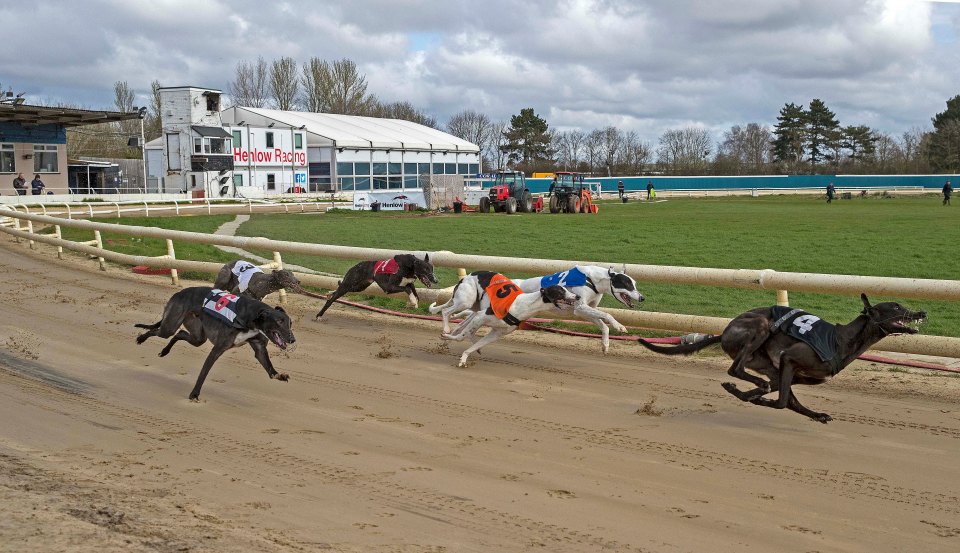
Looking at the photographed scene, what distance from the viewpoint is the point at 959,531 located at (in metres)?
4.46

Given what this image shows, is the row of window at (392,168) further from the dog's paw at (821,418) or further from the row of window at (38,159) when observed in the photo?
the dog's paw at (821,418)

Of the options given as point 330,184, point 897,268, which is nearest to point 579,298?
point 897,268

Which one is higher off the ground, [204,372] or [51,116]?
[51,116]

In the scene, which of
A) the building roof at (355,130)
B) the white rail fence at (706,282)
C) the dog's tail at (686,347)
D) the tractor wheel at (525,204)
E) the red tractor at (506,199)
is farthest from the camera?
the building roof at (355,130)

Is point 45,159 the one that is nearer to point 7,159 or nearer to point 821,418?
point 7,159

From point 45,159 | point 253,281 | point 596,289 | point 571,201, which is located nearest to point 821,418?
point 596,289

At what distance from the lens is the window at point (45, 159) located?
146 ft

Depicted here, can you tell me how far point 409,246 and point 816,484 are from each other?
17.6m

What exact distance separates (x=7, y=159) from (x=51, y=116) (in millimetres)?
2987

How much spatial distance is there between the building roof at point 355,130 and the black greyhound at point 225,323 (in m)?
53.6

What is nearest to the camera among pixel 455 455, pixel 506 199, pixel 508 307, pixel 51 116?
pixel 455 455

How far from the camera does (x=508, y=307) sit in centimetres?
848

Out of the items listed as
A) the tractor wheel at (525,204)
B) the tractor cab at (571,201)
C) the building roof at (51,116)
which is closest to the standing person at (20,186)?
the building roof at (51,116)

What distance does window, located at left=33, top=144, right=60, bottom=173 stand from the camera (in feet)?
146
